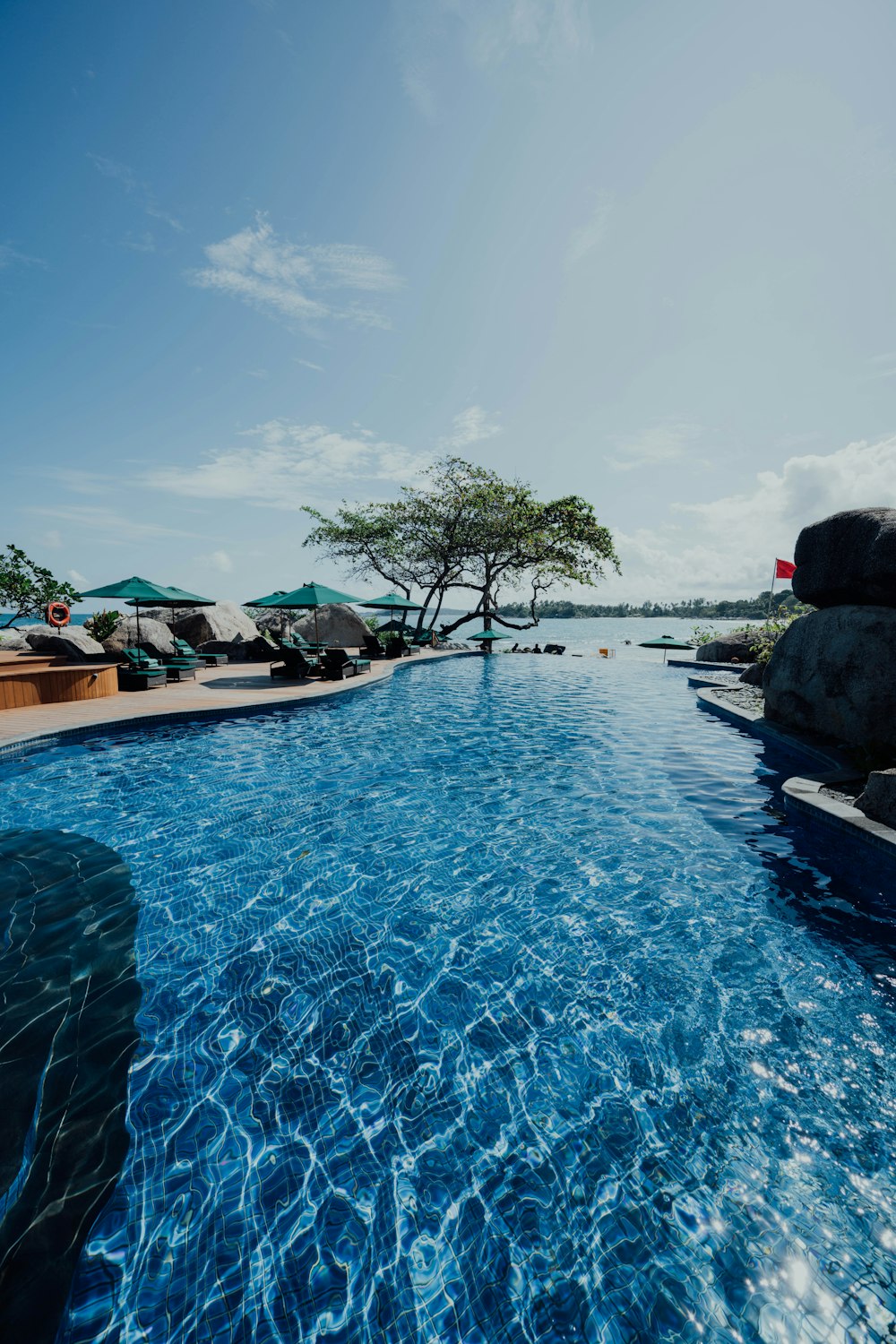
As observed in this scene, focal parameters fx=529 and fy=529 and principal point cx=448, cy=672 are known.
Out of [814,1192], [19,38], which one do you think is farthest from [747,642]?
[19,38]

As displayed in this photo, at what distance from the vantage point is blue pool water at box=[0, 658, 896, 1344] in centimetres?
228

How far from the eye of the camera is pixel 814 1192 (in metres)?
2.65

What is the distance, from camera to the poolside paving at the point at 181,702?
402 inches

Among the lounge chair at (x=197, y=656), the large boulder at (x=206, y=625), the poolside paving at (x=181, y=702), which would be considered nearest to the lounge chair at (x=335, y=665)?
the poolside paving at (x=181, y=702)

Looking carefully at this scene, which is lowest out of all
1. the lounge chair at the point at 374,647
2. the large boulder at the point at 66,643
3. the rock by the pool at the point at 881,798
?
the rock by the pool at the point at 881,798

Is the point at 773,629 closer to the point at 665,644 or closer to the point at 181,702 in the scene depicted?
the point at 665,644

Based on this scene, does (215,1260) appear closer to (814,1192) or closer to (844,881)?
(814,1192)

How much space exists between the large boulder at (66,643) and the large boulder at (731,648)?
26056 mm

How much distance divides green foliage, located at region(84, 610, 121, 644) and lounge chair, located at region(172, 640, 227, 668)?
2925mm

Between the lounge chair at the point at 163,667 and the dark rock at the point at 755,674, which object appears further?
the dark rock at the point at 755,674

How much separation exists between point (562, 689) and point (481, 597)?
60.1 ft

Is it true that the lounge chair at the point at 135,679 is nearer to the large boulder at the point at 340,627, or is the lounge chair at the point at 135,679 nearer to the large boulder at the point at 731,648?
the large boulder at the point at 340,627

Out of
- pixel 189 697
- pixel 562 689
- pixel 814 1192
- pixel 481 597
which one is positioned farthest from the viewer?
pixel 481 597

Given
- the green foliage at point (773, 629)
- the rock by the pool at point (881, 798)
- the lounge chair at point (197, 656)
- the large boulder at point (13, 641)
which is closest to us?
the rock by the pool at point (881, 798)
